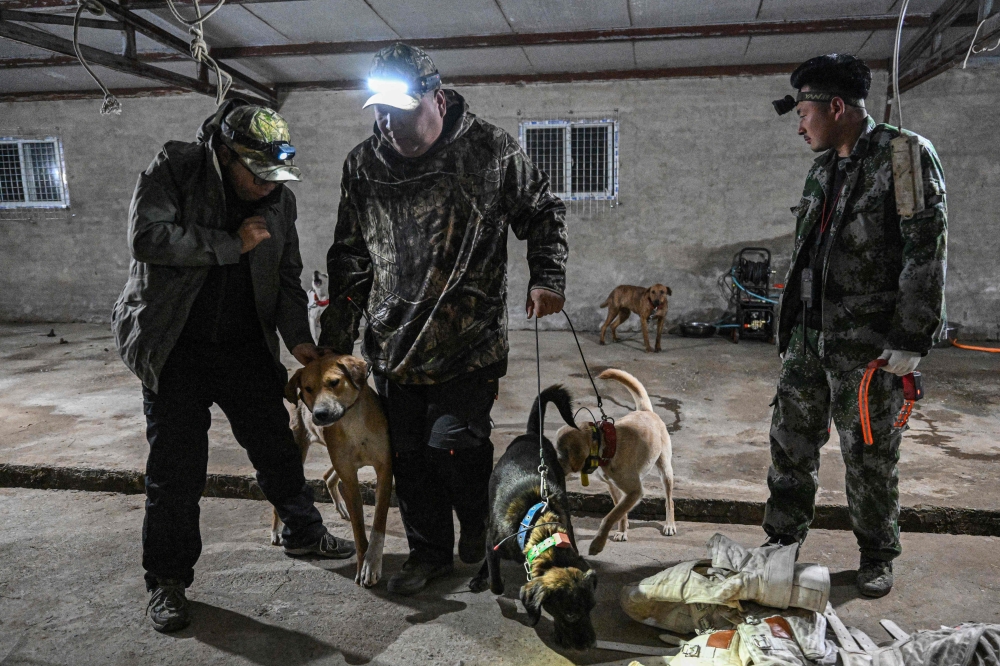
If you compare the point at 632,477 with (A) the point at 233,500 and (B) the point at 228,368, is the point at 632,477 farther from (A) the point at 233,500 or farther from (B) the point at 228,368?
(A) the point at 233,500

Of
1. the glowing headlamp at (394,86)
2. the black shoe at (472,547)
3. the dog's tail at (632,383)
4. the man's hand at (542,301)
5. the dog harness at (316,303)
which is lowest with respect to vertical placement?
the black shoe at (472,547)

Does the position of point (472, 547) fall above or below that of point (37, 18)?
below

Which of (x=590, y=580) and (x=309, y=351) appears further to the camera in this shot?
(x=309, y=351)

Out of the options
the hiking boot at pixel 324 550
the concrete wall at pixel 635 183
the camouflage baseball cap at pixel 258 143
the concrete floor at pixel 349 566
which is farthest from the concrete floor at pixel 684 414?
the camouflage baseball cap at pixel 258 143

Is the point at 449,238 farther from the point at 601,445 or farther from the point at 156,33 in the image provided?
the point at 156,33

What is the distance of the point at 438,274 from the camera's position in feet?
8.17

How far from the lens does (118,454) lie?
4.08 m

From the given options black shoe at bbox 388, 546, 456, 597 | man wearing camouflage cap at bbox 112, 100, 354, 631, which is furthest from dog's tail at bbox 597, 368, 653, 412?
man wearing camouflage cap at bbox 112, 100, 354, 631

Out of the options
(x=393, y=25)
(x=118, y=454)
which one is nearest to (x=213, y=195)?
(x=118, y=454)

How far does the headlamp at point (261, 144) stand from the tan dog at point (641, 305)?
20.0 ft

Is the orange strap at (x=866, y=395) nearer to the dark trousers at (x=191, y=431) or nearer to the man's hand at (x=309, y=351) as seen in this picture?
the man's hand at (x=309, y=351)

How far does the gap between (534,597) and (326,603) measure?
3.44 feet

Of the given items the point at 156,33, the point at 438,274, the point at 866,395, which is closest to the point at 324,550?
the point at 438,274

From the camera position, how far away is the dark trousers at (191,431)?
7.89ft
